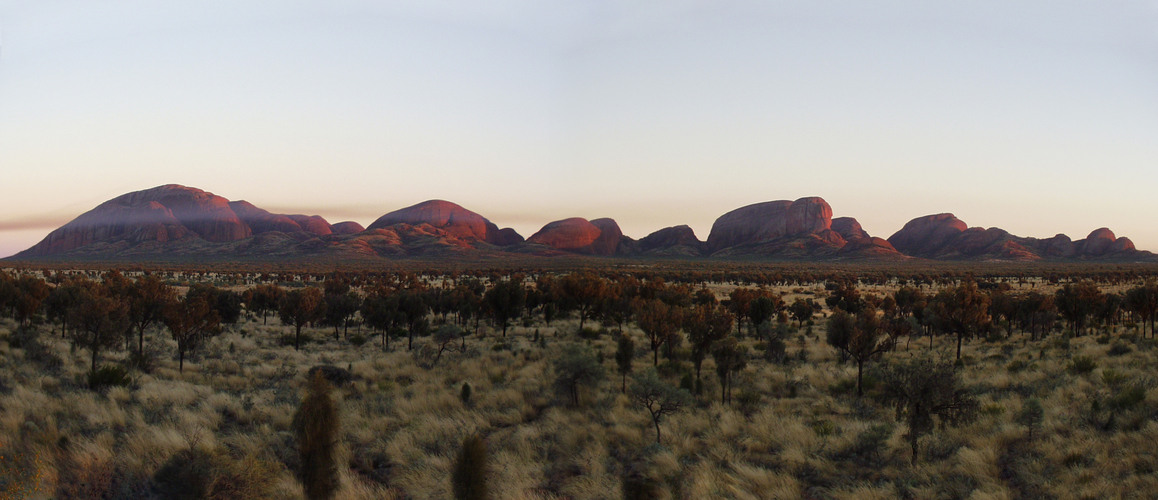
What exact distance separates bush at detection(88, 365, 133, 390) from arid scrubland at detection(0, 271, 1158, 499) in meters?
0.22

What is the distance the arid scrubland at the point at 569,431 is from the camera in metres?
11.4

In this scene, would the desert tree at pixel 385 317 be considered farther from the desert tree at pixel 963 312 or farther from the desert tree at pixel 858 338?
the desert tree at pixel 963 312

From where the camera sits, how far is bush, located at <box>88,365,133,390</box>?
60.0 ft

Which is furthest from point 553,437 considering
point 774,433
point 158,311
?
point 158,311

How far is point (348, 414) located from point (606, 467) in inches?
347

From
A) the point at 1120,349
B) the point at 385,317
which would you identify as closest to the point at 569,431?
the point at 385,317

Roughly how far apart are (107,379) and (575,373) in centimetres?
1614

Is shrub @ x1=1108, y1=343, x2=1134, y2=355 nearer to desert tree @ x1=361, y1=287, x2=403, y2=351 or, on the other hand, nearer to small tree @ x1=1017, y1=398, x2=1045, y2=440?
small tree @ x1=1017, y1=398, x2=1045, y2=440

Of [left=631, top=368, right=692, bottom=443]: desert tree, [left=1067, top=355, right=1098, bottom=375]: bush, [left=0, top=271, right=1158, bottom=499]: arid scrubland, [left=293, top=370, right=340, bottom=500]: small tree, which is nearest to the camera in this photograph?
[left=293, top=370, right=340, bottom=500]: small tree

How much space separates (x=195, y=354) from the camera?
26.8 metres

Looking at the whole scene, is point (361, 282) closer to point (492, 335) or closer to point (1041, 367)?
point (492, 335)

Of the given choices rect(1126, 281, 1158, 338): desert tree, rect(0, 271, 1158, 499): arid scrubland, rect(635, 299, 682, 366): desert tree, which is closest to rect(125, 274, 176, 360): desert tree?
rect(0, 271, 1158, 499): arid scrubland

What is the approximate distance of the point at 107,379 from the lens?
1853 cm

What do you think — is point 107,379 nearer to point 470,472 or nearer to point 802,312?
point 470,472
